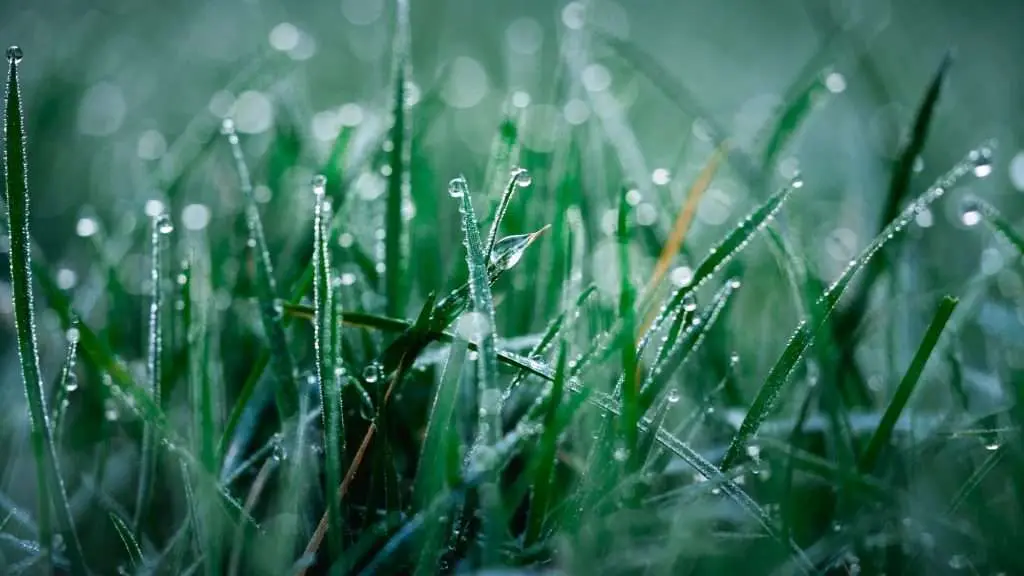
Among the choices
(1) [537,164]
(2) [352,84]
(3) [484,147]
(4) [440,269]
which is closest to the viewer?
(4) [440,269]

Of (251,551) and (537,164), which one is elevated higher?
(537,164)

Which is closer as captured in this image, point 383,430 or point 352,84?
point 383,430

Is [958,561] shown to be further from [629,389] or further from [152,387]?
[152,387]

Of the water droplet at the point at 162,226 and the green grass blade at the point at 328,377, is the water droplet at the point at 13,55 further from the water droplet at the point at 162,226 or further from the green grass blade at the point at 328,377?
the green grass blade at the point at 328,377

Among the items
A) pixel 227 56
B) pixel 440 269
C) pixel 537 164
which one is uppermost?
pixel 227 56

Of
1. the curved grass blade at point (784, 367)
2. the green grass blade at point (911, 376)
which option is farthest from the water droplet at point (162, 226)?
the green grass blade at point (911, 376)

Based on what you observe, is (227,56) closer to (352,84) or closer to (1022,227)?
(352,84)

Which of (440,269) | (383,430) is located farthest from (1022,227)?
(383,430)

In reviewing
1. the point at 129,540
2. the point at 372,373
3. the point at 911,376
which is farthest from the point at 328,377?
the point at 911,376

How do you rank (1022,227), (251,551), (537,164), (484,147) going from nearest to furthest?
1. (251,551)
2. (537,164)
3. (1022,227)
4. (484,147)
